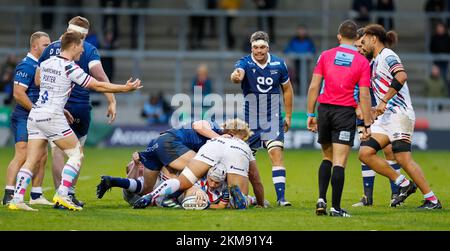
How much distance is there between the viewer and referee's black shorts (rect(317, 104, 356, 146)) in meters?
11.8

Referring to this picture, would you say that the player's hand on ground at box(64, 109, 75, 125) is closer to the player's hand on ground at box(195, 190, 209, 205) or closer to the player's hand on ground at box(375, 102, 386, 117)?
the player's hand on ground at box(195, 190, 209, 205)

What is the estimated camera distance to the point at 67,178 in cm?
1200

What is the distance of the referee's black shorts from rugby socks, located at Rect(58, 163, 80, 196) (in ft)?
9.86

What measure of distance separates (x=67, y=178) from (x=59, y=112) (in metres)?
0.80

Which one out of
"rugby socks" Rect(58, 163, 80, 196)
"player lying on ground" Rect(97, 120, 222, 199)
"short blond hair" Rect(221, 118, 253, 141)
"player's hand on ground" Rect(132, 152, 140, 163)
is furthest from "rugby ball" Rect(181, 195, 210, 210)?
"rugby socks" Rect(58, 163, 80, 196)

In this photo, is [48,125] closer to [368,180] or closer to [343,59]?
[343,59]

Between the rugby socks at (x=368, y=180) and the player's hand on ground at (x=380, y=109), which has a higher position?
the player's hand on ground at (x=380, y=109)

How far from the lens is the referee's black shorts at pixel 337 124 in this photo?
38.5 feet

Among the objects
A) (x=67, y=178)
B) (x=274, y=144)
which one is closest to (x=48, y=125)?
(x=67, y=178)

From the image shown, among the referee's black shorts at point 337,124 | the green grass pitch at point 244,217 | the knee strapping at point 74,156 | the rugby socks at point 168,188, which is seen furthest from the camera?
the rugby socks at point 168,188

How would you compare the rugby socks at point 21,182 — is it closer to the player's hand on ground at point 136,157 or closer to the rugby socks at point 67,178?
the rugby socks at point 67,178

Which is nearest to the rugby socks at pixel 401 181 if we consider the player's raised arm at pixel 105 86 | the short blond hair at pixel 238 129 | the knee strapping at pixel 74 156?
the short blond hair at pixel 238 129
